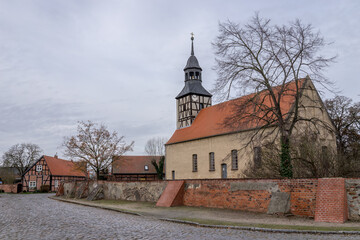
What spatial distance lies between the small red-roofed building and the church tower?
586 inches

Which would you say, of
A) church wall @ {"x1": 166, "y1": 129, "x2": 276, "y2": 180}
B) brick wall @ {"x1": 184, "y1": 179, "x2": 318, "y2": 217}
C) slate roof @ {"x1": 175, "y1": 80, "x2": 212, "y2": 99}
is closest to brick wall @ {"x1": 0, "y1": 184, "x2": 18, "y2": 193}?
church wall @ {"x1": 166, "y1": 129, "x2": 276, "y2": 180}

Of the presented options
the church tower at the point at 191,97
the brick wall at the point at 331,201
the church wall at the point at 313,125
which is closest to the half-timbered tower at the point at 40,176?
the church tower at the point at 191,97

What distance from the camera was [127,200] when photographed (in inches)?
834

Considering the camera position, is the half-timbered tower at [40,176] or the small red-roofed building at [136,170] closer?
the half-timbered tower at [40,176]

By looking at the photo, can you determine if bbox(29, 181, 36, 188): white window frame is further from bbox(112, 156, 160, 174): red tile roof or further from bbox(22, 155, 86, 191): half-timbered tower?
bbox(112, 156, 160, 174): red tile roof

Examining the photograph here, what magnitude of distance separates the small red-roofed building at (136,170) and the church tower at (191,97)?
48.9ft

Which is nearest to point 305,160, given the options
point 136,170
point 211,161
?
point 211,161

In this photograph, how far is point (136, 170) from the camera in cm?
5350

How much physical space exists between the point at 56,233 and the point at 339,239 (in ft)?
23.8

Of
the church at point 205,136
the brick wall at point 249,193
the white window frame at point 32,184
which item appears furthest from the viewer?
the white window frame at point 32,184

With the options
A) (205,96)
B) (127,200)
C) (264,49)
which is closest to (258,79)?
(264,49)

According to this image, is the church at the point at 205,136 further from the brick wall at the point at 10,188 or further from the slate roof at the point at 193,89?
the brick wall at the point at 10,188

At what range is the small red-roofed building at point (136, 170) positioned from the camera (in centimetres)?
5203

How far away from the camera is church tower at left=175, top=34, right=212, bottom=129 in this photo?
131 ft
